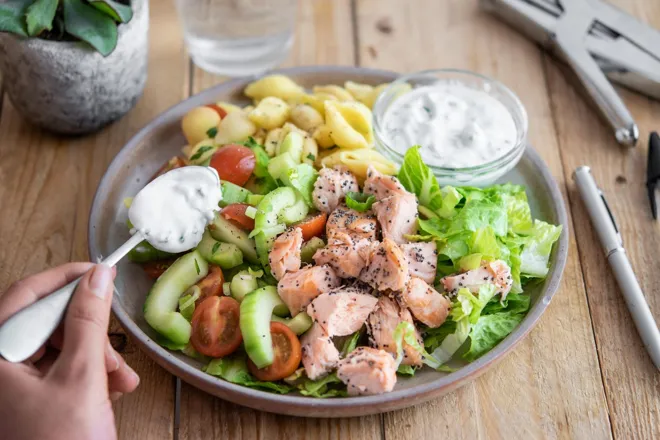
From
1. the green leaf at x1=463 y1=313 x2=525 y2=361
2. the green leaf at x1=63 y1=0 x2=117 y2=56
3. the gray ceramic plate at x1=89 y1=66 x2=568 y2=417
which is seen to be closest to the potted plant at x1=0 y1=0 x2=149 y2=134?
the green leaf at x1=63 y1=0 x2=117 y2=56

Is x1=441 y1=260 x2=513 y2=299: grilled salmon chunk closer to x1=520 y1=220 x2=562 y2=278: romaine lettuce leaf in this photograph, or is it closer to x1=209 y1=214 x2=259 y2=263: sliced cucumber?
x1=520 y1=220 x2=562 y2=278: romaine lettuce leaf

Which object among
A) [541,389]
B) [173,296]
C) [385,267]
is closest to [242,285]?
[173,296]

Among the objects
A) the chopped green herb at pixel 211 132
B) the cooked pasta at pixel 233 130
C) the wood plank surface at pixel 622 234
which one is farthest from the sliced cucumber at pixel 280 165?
the wood plank surface at pixel 622 234

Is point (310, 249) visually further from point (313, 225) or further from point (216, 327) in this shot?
point (216, 327)

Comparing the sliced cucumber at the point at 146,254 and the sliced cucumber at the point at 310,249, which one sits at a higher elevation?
the sliced cucumber at the point at 310,249

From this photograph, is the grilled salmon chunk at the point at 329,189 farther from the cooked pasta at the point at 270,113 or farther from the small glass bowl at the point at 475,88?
the cooked pasta at the point at 270,113

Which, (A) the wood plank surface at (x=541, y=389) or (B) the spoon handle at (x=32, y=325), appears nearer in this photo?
(B) the spoon handle at (x=32, y=325)
